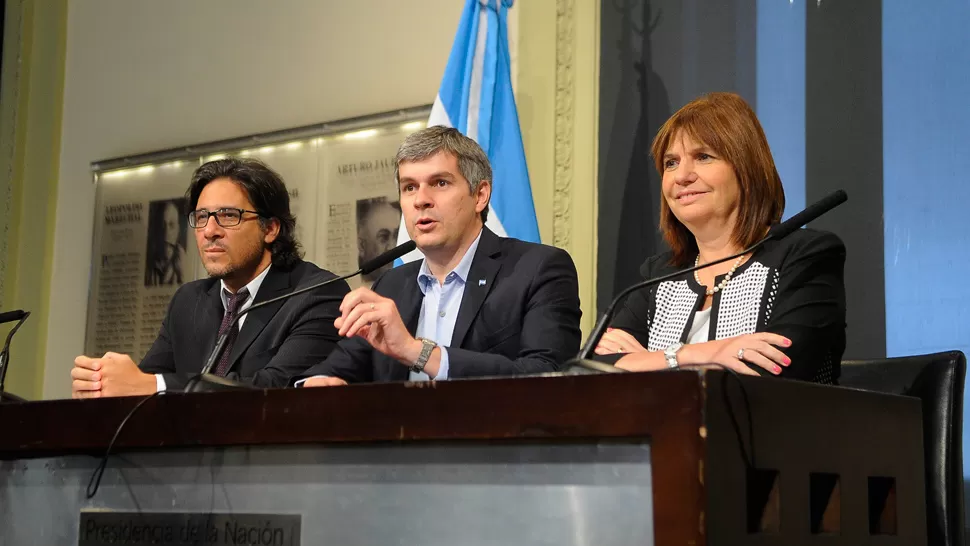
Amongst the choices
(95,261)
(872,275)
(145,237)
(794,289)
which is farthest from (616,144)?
(95,261)

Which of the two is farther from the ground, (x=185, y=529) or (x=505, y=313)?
(x=505, y=313)

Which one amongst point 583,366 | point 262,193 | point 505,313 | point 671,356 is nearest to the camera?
point 583,366

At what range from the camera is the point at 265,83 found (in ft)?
15.1

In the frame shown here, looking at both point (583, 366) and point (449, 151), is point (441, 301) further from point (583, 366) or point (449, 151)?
point (583, 366)

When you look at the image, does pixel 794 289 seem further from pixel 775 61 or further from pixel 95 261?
pixel 95 261

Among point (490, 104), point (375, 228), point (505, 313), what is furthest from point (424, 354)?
point (375, 228)

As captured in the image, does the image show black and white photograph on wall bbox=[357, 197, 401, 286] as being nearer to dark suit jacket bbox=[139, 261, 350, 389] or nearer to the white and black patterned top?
dark suit jacket bbox=[139, 261, 350, 389]

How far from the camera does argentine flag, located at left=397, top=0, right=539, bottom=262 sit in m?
3.63

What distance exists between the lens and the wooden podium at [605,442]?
1.27m

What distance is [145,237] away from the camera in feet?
15.7

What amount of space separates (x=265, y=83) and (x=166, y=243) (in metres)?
0.82

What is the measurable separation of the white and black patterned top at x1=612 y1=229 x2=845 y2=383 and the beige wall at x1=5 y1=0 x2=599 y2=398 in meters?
1.32

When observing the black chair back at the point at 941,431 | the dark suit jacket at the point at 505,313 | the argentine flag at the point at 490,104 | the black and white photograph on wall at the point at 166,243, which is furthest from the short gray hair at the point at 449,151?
the black and white photograph on wall at the point at 166,243

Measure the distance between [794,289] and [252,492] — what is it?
44.8 inches
